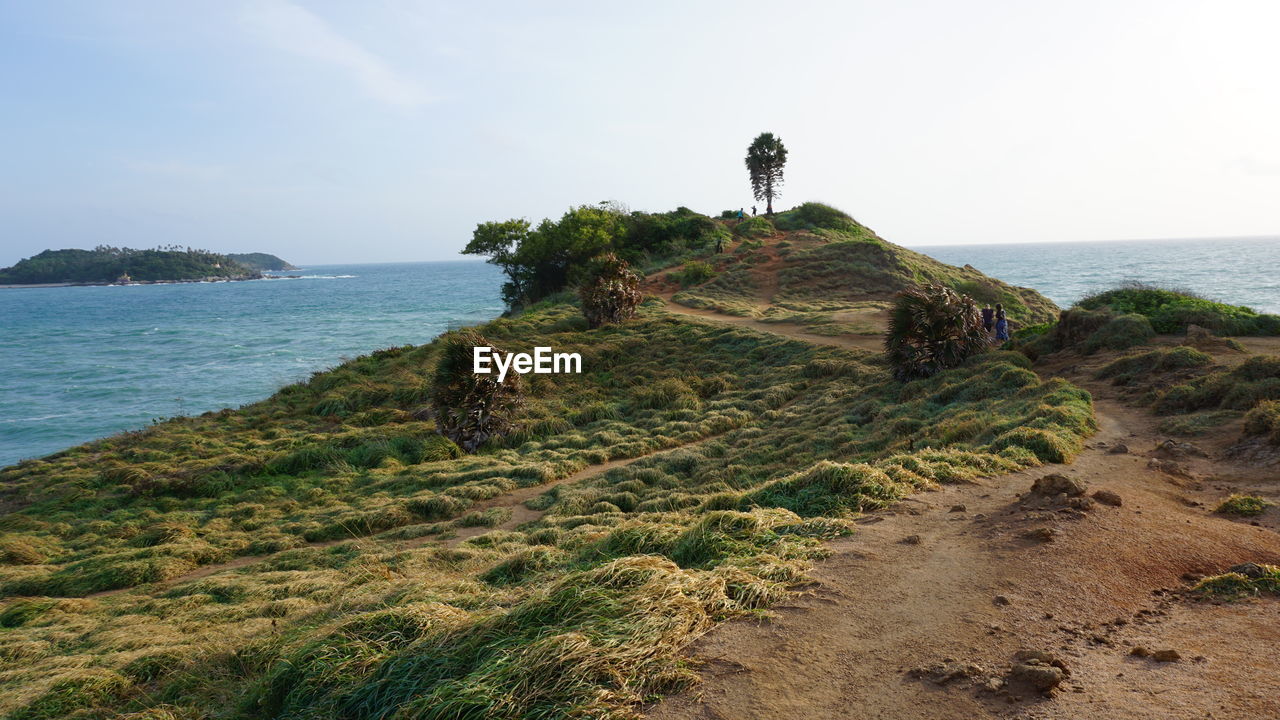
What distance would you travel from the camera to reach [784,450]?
A: 40.5 ft

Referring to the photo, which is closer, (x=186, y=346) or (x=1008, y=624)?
(x=1008, y=624)

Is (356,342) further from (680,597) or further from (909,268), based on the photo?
(680,597)

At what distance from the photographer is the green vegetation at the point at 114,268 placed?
175125mm

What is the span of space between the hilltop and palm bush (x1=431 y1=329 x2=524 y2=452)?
482mm

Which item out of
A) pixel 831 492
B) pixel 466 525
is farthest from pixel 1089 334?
pixel 466 525

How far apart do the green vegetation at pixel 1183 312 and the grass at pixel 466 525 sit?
13.2 ft

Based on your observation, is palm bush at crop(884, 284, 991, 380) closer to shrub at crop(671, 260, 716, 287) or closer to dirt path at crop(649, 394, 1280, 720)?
dirt path at crop(649, 394, 1280, 720)

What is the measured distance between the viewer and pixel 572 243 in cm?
4206

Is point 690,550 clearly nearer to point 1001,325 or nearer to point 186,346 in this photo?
point 1001,325

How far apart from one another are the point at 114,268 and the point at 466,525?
690 ft

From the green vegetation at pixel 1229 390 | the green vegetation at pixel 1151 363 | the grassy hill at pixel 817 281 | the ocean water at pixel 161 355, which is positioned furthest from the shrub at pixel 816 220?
the green vegetation at pixel 1229 390

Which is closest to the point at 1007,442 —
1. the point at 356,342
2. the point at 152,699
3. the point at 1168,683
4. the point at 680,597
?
the point at 1168,683

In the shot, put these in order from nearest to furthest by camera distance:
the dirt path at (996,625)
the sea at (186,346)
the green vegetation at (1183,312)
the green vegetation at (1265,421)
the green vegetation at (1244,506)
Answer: the dirt path at (996,625)
the green vegetation at (1244,506)
the green vegetation at (1265,421)
the green vegetation at (1183,312)
the sea at (186,346)

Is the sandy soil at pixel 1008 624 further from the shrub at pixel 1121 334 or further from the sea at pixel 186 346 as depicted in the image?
the sea at pixel 186 346
